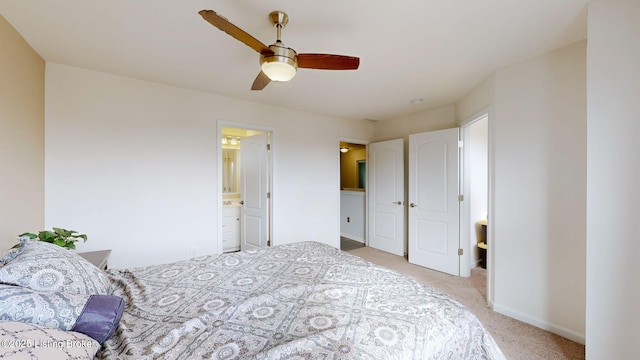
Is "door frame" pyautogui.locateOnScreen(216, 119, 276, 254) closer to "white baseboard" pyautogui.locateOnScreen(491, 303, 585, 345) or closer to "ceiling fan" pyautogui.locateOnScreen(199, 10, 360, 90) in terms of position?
"ceiling fan" pyautogui.locateOnScreen(199, 10, 360, 90)

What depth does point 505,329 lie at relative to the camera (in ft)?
6.99

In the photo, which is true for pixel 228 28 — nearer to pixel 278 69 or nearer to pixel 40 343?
pixel 278 69

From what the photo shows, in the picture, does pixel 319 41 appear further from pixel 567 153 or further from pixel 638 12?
pixel 567 153

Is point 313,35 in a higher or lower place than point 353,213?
higher

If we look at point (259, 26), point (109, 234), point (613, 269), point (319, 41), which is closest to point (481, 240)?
point (613, 269)

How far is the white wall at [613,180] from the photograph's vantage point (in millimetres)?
1346

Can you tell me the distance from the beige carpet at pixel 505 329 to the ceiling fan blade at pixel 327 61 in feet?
7.73

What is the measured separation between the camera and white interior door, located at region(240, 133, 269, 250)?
12.1ft

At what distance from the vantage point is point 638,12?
135cm

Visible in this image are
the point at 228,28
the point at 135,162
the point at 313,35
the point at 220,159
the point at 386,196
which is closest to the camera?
the point at 228,28

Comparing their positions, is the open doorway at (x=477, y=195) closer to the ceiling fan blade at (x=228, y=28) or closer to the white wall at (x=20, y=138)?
the ceiling fan blade at (x=228, y=28)

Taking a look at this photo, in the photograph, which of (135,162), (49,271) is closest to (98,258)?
(135,162)

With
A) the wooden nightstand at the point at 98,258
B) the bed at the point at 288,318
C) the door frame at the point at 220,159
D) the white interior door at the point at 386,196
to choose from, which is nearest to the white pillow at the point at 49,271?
the bed at the point at 288,318

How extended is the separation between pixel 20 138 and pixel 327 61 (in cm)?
236
